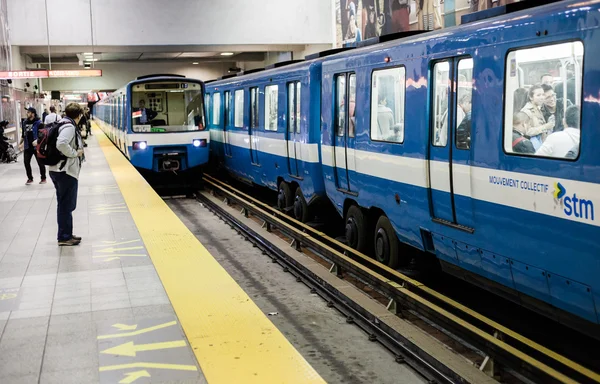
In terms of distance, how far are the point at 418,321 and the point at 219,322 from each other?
2935 mm

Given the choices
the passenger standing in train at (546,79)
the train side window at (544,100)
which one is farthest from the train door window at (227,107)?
the passenger standing in train at (546,79)

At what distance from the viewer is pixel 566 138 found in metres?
5.36

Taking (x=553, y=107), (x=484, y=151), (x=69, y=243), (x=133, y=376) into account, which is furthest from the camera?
(x=69, y=243)

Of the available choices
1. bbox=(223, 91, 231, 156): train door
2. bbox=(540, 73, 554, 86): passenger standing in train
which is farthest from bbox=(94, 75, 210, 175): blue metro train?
bbox=(540, 73, 554, 86): passenger standing in train

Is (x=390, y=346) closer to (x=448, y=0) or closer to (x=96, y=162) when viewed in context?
(x=448, y=0)

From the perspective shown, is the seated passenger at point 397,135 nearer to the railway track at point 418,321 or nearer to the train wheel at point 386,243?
the train wheel at point 386,243

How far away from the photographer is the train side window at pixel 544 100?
5.28m

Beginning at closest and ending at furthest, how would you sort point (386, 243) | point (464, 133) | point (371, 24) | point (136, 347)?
point (136, 347)
point (464, 133)
point (386, 243)
point (371, 24)

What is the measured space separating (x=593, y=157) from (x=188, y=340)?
3072mm

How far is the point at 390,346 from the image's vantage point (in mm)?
6805

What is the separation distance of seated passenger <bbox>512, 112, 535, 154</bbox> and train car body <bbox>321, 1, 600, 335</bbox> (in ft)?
0.14

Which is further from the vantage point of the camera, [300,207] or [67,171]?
[300,207]

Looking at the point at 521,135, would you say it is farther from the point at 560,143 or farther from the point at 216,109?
the point at 216,109

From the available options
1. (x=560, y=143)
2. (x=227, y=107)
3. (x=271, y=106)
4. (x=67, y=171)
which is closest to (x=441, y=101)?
(x=560, y=143)
